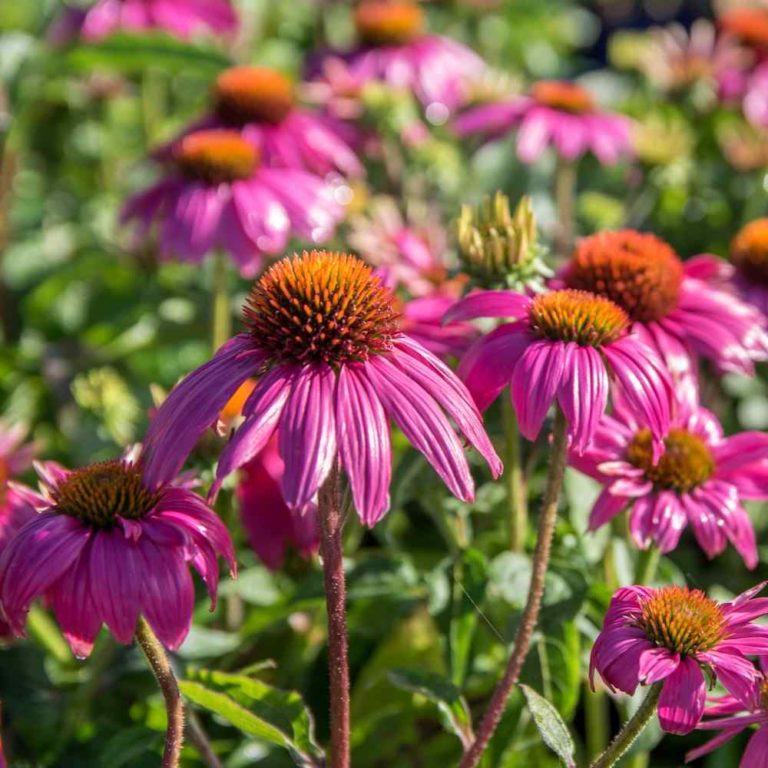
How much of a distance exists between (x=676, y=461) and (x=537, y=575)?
6.8 inches

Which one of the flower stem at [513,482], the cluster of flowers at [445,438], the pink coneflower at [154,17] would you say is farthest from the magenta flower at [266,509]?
the pink coneflower at [154,17]

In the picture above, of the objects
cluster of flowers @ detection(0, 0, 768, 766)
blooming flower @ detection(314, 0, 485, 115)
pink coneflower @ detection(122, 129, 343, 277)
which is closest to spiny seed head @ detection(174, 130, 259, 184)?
pink coneflower @ detection(122, 129, 343, 277)

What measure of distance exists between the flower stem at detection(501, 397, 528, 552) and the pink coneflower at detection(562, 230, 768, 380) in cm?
13

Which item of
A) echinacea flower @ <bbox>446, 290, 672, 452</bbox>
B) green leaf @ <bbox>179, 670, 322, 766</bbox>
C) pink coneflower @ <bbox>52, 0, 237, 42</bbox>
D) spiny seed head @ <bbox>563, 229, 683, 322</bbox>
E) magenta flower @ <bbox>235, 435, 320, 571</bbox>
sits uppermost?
echinacea flower @ <bbox>446, 290, 672, 452</bbox>

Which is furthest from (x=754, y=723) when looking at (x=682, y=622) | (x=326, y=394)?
(x=326, y=394)

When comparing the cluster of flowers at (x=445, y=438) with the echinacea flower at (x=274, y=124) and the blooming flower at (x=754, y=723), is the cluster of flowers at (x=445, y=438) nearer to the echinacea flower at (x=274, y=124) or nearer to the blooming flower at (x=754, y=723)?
the blooming flower at (x=754, y=723)

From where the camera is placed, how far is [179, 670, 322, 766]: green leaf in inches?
35.5

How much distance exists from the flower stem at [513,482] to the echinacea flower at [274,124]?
2.12 ft

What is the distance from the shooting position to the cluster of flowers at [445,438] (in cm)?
76

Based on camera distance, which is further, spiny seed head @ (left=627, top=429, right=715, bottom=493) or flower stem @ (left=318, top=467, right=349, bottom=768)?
spiny seed head @ (left=627, top=429, right=715, bottom=493)

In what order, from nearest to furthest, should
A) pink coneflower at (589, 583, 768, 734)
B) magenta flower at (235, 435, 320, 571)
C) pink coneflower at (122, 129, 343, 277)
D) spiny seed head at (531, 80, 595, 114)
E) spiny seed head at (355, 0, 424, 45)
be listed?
pink coneflower at (589, 583, 768, 734) → magenta flower at (235, 435, 320, 571) → pink coneflower at (122, 129, 343, 277) → spiny seed head at (531, 80, 595, 114) → spiny seed head at (355, 0, 424, 45)

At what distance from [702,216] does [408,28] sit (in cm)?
57

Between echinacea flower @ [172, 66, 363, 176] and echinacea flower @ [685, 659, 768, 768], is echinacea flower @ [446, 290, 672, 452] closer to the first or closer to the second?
echinacea flower @ [685, 659, 768, 768]

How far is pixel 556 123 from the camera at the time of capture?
67.1 inches
